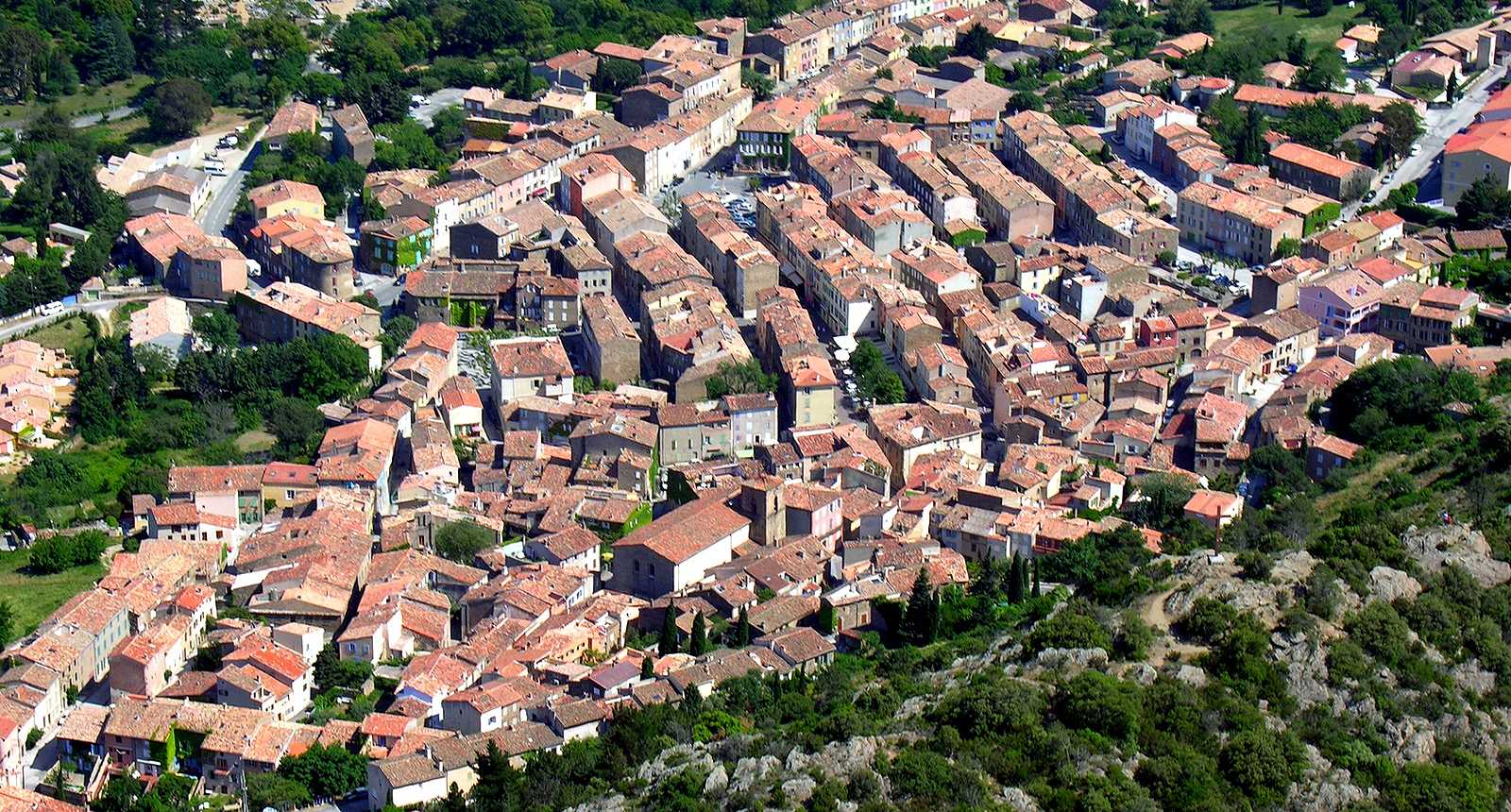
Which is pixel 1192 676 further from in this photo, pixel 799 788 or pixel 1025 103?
pixel 1025 103

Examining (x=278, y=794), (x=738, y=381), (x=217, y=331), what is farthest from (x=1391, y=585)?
(x=217, y=331)

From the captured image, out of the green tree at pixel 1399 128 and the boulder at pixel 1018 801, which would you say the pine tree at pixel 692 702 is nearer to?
the boulder at pixel 1018 801

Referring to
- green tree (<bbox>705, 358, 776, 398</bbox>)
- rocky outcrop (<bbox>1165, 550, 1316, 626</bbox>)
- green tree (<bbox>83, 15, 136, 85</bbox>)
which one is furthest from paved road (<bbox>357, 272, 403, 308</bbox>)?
rocky outcrop (<bbox>1165, 550, 1316, 626</bbox>)

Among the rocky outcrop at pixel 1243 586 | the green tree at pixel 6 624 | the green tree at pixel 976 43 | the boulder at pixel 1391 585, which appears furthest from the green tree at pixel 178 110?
the boulder at pixel 1391 585

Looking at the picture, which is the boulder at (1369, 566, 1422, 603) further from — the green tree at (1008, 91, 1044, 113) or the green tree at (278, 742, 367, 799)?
the green tree at (1008, 91, 1044, 113)

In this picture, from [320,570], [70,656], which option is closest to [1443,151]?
[320,570]

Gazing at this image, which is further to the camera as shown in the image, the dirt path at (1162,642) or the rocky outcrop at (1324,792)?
the dirt path at (1162,642)

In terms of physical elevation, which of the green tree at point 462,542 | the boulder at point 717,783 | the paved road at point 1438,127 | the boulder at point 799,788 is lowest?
the green tree at point 462,542
